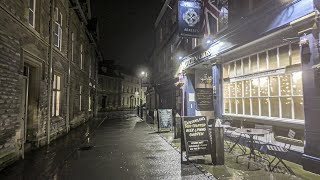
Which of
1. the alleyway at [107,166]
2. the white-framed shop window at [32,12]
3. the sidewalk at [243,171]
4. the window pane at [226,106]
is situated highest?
the white-framed shop window at [32,12]

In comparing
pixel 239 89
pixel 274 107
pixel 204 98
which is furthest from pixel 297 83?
pixel 204 98

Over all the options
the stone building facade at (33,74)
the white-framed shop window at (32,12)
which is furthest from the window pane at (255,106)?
the white-framed shop window at (32,12)

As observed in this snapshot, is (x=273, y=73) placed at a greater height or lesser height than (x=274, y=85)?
greater

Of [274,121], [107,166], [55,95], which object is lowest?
[107,166]

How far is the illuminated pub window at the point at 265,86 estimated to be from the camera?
6.95 m

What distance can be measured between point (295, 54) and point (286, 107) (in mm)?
1645

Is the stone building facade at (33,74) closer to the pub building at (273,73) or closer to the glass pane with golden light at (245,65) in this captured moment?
the pub building at (273,73)

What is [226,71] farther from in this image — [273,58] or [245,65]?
[273,58]

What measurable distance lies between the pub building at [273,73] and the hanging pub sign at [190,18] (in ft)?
3.60

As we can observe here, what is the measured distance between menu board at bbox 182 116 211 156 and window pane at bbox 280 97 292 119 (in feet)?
8.37

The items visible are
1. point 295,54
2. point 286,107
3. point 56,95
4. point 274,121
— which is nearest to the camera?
point 295,54

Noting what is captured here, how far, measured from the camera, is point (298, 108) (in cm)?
682

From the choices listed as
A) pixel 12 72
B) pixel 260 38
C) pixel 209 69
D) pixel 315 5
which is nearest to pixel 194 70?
pixel 209 69

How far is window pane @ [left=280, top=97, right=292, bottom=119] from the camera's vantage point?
714 cm
